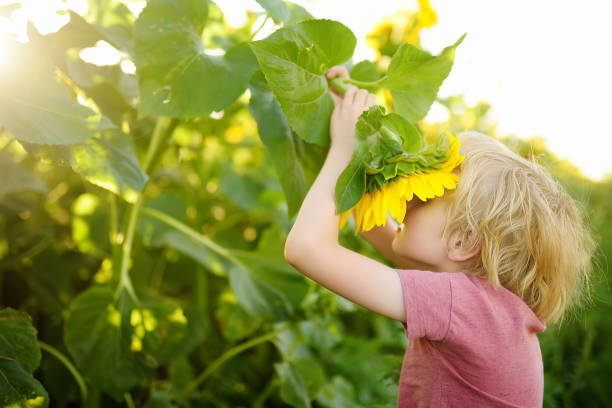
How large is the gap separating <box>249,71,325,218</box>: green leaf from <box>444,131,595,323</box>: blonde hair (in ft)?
0.76

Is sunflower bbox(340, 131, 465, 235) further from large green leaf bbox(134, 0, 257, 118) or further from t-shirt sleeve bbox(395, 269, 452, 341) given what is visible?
large green leaf bbox(134, 0, 257, 118)

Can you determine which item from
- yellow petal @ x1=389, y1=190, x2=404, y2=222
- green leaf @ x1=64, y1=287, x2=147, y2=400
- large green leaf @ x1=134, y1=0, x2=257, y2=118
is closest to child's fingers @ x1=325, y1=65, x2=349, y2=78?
large green leaf @ x1=134, y1=0, x2=257, y2=118

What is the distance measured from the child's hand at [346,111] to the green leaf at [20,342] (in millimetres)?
490

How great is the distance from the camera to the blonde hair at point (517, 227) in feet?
2.55

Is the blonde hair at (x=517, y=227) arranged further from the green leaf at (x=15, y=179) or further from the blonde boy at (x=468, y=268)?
the green leaf at (x=15, y=179)

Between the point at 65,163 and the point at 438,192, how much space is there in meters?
0.52

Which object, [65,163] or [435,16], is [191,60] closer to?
[65,163]

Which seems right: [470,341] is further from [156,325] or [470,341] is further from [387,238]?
[156,325]

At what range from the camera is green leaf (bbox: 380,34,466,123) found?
709mm

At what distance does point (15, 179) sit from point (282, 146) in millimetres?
593

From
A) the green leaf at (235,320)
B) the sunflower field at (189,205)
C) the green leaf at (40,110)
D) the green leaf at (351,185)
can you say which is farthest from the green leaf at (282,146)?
the green leaf at (235,320)

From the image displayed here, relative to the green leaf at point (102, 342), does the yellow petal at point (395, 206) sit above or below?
above

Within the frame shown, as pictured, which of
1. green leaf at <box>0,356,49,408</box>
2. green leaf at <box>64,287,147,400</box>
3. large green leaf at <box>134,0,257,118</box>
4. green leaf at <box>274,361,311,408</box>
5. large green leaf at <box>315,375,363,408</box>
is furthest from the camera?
large green leaf at <box>315,375,363,408</box>

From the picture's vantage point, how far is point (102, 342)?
89 cm
